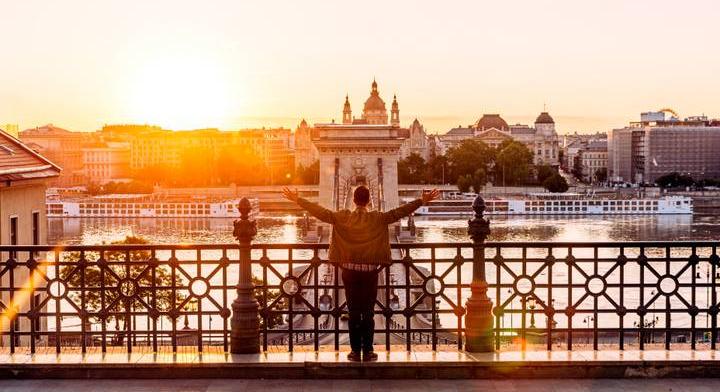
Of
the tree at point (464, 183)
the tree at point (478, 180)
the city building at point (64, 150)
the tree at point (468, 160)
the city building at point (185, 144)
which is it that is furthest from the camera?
the city building at point (185, 144)

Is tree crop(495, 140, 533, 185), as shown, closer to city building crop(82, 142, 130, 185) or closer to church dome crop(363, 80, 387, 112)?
church dome crop(363, 80, 387, 112)

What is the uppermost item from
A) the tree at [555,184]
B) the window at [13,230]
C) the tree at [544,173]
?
the tree at [544,173]

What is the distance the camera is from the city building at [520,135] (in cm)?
11535

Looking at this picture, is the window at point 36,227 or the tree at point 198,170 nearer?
Result: the window at point 36,227

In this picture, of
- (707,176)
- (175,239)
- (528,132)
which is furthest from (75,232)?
(528,132)

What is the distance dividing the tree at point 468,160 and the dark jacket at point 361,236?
82.0 metres

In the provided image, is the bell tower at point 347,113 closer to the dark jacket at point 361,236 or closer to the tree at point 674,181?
the tree at point 674,181

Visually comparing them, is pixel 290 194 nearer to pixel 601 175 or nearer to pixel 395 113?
pixel 395 113

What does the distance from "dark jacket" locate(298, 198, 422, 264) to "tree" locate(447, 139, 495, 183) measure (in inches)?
3229

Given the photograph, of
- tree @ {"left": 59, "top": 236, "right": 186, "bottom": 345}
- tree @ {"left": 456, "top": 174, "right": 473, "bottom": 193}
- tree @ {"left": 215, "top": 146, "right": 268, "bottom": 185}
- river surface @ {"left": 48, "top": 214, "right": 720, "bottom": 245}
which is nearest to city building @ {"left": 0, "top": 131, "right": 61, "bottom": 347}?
tree @ {"left": 59, "top": 236, "right": 186, "bottom": 345}

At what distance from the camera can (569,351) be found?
5.88 metres

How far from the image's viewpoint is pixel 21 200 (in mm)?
14297

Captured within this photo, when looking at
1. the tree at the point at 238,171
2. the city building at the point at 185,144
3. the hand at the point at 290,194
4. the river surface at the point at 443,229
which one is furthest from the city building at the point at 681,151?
the hand at the point at 290,194

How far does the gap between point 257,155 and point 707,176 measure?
4834 cm
